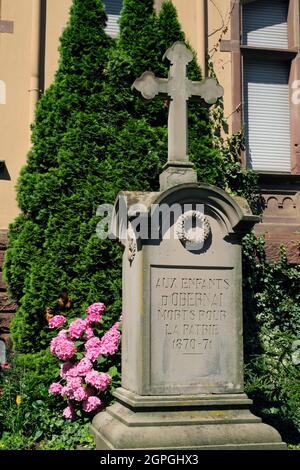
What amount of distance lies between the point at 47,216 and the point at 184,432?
373 cm

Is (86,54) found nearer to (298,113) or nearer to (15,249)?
(15,249)

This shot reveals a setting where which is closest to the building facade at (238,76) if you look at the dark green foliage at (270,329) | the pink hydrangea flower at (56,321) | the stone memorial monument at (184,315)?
the dark green foliage at (270,329)

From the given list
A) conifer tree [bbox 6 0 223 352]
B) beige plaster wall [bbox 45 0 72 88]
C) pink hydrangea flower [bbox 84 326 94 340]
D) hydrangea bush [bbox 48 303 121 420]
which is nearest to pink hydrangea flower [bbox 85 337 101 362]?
hydrangea bush [bbox 48 303 121 420]

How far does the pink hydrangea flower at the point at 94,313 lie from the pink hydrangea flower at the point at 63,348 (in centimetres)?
39

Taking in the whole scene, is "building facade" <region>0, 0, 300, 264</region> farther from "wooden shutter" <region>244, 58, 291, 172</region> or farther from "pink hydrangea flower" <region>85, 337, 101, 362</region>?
"pink hydrangea flower" <region>85, 337, 101, 362</region>

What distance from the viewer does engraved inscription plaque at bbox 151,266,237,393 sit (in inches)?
206

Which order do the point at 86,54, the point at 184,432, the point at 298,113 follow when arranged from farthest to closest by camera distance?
the point at 298,113, the point at 86,54, the point at 184,432

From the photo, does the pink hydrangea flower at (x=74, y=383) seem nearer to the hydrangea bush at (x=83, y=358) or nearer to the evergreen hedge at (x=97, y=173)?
the hydrangea bush at (x=83, y=358)

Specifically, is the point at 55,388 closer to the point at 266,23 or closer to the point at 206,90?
the point at 206,90

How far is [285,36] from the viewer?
1009 cm

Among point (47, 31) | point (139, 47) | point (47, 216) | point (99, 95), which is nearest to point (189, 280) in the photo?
point (47, 216)

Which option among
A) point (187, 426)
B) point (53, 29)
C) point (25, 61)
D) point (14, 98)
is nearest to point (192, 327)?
point (187, 426)

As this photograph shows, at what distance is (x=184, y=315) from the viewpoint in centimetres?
532

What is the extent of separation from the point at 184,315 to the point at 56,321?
2.07m
